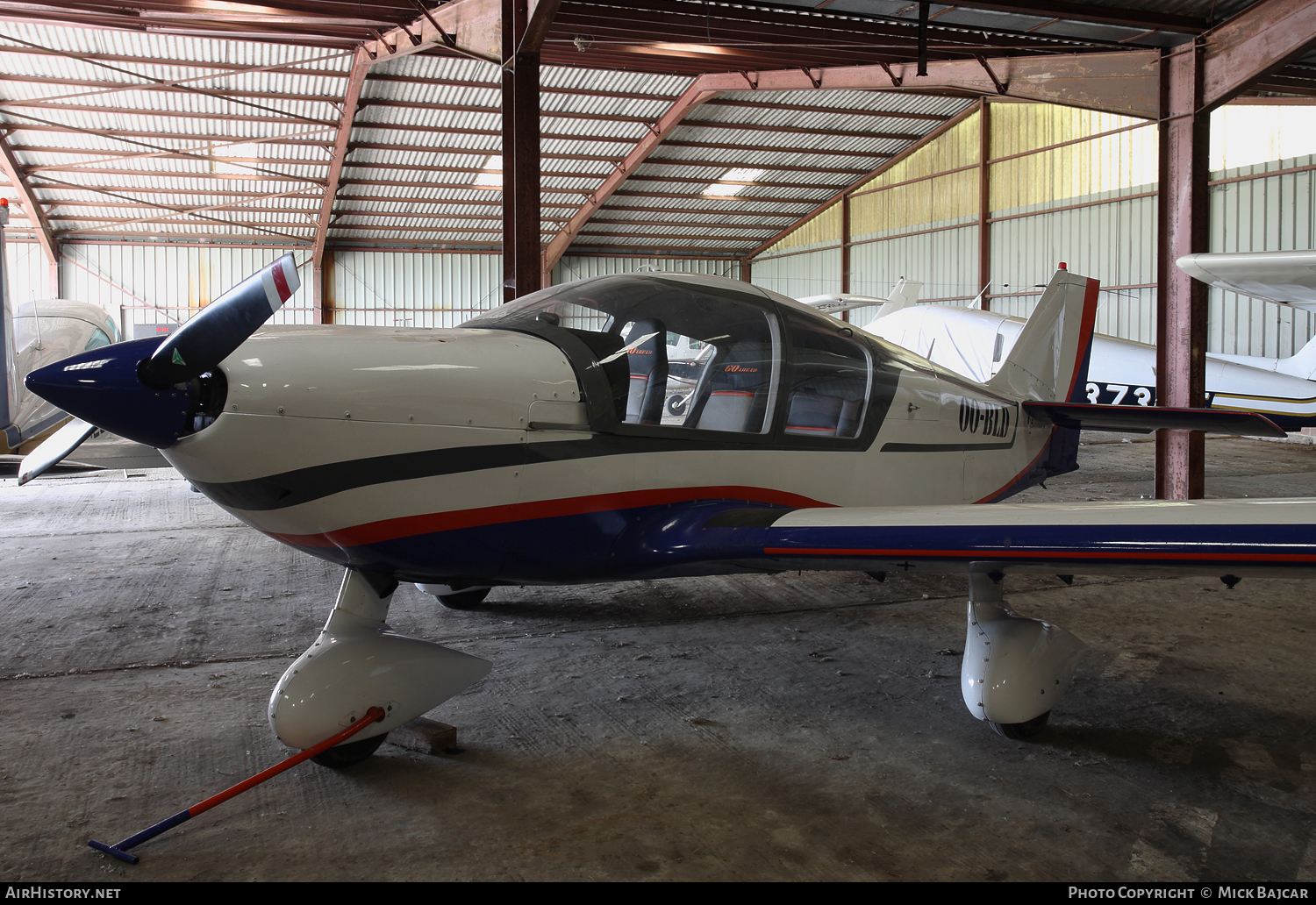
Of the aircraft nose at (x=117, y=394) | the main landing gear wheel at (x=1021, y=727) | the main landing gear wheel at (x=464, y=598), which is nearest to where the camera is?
the aircraft nose at (x=117, y=394)

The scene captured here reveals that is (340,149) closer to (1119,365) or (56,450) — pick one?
(1119,365)

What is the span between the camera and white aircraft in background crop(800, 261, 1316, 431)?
14.2 metres

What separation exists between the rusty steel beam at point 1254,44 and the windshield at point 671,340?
6.74 metres

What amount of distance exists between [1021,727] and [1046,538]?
0.91 meters

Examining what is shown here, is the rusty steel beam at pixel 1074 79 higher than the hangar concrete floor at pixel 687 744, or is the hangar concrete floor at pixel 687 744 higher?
the rusty steel beam at pixel 1074 79

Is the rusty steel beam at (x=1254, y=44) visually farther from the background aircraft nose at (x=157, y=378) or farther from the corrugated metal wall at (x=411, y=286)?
the corrugated metal wall at (x=411, y=286)

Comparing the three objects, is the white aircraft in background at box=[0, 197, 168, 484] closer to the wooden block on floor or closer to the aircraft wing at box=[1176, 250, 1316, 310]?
the wooden block on floor

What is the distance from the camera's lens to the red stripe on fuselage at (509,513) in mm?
2975

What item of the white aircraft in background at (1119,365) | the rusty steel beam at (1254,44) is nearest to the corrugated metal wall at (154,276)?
the white aircraft in background at (1119,365)

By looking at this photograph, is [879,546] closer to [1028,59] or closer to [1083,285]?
[1083,285]

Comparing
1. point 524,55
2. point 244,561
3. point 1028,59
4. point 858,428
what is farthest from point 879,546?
point 1028,59

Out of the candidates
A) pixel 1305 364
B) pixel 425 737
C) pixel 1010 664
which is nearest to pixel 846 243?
pixel 1305 364

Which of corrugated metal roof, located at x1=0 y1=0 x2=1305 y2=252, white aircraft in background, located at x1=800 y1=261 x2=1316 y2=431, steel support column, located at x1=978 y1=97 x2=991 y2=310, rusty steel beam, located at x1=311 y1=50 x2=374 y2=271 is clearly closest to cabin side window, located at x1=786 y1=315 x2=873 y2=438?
corrugated metal roof, located at x1=0 y1=0 x2=1305 y2=252

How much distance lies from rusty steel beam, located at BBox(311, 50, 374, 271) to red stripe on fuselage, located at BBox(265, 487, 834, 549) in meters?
14.6
